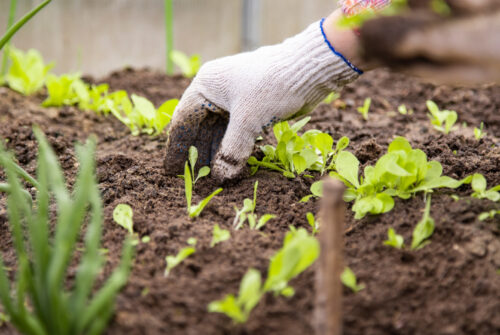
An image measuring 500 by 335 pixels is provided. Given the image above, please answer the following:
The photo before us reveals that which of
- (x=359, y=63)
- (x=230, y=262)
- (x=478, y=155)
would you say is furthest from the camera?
(x=478, y=155)

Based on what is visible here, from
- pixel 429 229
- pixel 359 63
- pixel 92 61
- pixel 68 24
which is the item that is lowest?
pixel 92 61

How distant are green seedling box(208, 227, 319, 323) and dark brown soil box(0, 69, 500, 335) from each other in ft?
0.08

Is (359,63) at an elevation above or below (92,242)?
above

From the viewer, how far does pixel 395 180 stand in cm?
109

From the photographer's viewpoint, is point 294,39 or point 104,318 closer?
point 104,318

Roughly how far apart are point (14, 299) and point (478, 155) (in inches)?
45.8

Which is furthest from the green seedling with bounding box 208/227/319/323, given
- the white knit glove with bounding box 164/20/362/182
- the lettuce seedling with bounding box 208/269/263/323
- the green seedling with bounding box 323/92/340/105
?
the green seedling with bounding box 323/92/340/105

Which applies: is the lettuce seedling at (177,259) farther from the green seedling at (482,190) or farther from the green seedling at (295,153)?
the green seedling at (482,190)

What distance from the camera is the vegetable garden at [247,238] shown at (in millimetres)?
742

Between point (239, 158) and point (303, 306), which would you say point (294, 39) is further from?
point (303, 306)

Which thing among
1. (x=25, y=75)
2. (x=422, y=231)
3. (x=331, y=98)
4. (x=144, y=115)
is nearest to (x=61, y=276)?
(x=422, y=231)

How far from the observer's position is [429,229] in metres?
0.95

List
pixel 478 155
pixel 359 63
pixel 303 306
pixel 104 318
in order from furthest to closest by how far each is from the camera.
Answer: pixel 478 155
pixel 359 63
pixel 303 306
pixel 104 318

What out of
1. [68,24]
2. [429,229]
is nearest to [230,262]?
[429,229]
